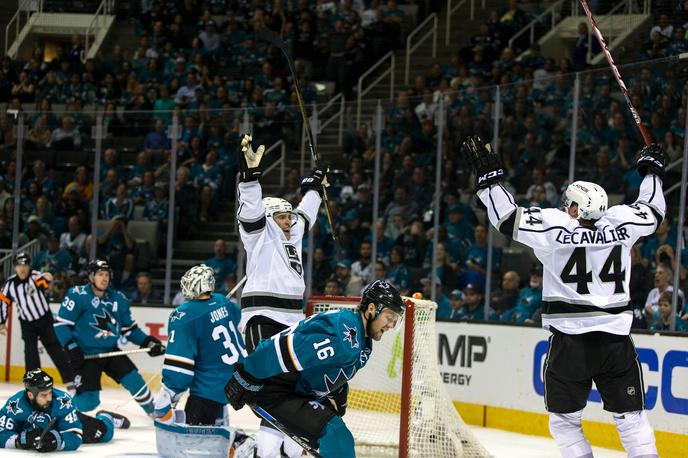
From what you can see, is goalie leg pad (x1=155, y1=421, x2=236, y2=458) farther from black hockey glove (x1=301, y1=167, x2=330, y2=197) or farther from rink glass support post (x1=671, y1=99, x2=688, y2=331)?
rink glass support post (x1=671, y1=99, x2=688, y2=331)

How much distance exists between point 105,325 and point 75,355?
30 centimetres

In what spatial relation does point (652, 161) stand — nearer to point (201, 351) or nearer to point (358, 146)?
point (201, 351)

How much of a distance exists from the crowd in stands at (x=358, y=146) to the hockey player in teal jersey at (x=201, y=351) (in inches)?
127

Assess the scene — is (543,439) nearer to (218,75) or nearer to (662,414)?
(662,414)

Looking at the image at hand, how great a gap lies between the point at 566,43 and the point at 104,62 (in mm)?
6131

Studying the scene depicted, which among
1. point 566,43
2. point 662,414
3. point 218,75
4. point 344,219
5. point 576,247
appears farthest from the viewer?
point 218,75

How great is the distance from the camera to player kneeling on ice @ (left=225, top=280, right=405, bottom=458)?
4.56 m

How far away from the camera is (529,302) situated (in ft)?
30.2

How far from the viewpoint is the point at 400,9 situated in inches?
602

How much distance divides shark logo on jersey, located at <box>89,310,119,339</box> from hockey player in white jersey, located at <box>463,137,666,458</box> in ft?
12.7

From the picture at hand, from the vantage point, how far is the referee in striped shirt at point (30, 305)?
1015 centimetres

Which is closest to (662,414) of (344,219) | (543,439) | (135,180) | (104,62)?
(543,439)

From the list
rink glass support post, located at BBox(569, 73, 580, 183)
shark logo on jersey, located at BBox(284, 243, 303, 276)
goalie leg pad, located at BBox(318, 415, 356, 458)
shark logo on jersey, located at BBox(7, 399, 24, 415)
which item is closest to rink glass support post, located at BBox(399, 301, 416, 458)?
shark logo on jersey, located at BBox(284, 243, 303, 276)

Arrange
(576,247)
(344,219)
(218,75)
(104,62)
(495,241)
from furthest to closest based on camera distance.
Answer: (104,62) → (218,75) → (344,219) → (495,241) → (576,247)
